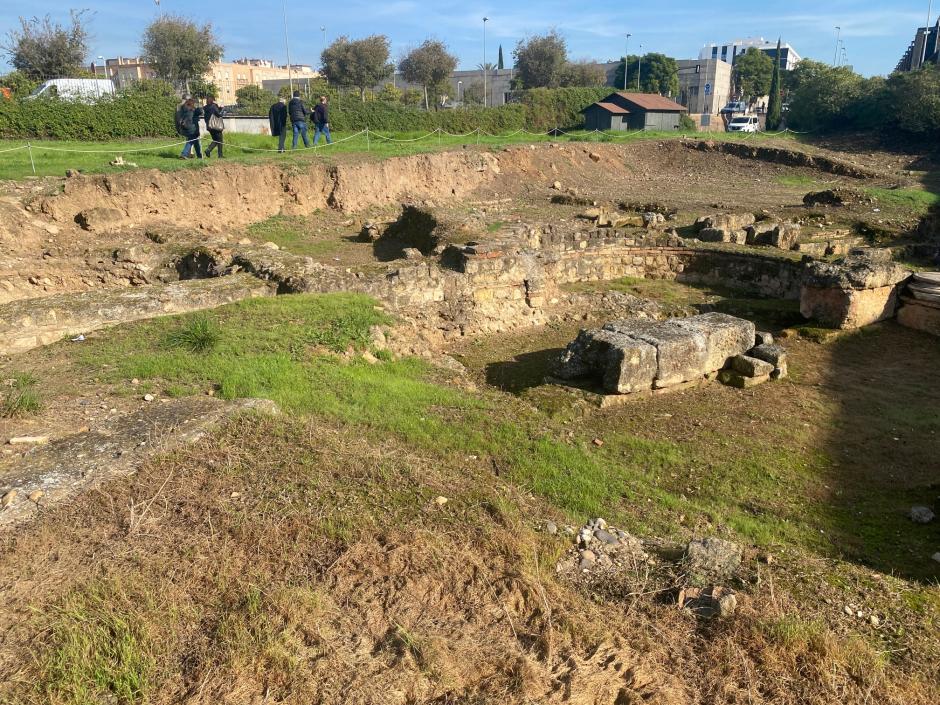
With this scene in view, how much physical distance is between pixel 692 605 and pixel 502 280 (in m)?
7.73

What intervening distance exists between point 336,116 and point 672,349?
22747 mm

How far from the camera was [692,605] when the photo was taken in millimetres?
3592

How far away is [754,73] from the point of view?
7031 centimetres

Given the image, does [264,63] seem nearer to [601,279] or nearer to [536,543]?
[601,279]

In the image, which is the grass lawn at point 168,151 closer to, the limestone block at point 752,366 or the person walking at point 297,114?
the person walking at point 297,114

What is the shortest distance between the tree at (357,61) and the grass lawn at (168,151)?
24.1m

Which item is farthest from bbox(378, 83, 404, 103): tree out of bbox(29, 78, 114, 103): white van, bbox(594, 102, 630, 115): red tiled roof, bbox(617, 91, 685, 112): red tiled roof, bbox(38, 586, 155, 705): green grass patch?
bbox(38, 586, 155, 705): green grass patch

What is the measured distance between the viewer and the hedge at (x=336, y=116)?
19812mm

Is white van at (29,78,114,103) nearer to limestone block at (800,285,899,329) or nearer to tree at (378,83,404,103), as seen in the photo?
tree at (378,83,404,103)

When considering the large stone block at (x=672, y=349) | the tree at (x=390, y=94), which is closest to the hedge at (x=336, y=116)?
the tree at (x=390, y=94)

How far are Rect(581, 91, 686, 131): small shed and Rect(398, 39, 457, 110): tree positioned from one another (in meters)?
19.1

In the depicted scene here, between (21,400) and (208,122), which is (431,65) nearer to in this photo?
(208,122)

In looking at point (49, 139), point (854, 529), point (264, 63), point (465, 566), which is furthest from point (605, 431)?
point (264, 63)

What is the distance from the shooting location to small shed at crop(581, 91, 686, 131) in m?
35.7
